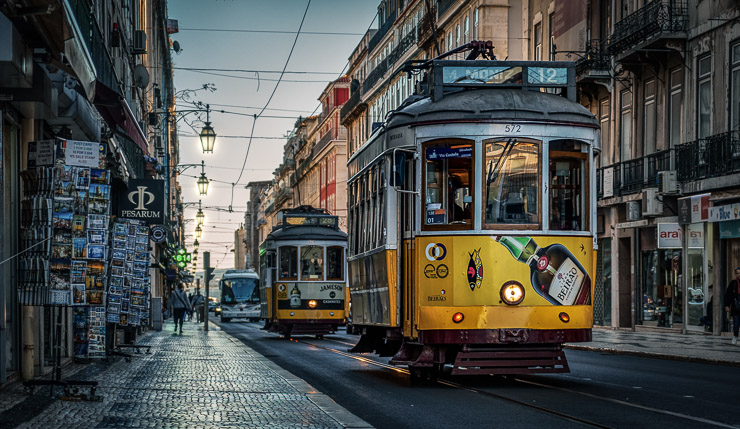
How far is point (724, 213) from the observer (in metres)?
30.6

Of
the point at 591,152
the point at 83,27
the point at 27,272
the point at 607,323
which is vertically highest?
the point at 83,27

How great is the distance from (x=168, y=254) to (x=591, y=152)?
168 ft

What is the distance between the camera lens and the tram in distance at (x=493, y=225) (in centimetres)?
1386

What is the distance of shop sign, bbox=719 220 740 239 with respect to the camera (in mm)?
30406

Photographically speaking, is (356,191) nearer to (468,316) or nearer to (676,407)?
(468,316)

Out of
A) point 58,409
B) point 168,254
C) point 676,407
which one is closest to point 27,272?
point 58,409

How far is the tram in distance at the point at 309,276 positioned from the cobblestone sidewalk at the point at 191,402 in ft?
47.5

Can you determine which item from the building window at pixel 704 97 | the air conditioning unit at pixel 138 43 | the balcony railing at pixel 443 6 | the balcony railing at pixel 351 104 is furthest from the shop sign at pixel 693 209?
the balcony railing at pixel 351 104

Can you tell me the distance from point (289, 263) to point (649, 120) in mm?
11945

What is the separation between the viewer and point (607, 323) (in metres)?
40.2

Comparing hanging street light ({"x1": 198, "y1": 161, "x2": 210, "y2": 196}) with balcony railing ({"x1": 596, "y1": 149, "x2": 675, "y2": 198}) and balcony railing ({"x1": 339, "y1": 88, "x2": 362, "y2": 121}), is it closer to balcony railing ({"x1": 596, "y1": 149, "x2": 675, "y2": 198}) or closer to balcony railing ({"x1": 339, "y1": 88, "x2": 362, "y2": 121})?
balcony railing ({"x1": 596, "y1": 149, "x2": 675, "y2": 198})

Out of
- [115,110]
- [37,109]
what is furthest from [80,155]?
[115,110]

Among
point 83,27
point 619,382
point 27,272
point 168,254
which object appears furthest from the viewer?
point 168,254

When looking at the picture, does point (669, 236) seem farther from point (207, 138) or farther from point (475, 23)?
point (475, 23)
